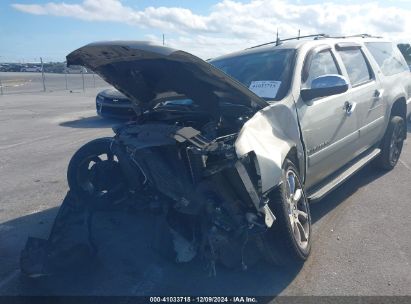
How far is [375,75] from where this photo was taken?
227 inches

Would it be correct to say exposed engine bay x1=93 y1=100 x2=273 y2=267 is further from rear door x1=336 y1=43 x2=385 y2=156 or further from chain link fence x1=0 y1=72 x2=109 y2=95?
chain link fence x1=0 y1=72 x2=109 y2=95

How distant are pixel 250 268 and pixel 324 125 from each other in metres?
1.68

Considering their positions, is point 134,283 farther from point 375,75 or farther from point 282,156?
point 375,75

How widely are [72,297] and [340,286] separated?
2036 millimetres

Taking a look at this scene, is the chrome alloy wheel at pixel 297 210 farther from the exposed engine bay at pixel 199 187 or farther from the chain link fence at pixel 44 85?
the chain link fence at pixel 44 85

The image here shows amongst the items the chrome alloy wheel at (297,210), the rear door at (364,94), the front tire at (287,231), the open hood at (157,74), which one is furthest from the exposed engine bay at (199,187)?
the rear door at (364,94)

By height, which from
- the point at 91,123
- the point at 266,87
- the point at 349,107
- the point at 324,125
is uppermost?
the point at 266,87

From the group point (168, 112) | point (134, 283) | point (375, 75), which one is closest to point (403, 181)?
point (375, 75)

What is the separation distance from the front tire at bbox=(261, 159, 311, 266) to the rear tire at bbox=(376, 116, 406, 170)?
10.1 feet

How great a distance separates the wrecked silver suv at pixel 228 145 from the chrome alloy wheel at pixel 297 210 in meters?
0.01

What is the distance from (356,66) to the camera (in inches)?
214

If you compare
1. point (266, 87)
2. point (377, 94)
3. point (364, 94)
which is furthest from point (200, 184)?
point (377, 94)

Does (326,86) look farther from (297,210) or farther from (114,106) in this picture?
(114,106)

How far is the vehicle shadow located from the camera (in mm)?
11508
